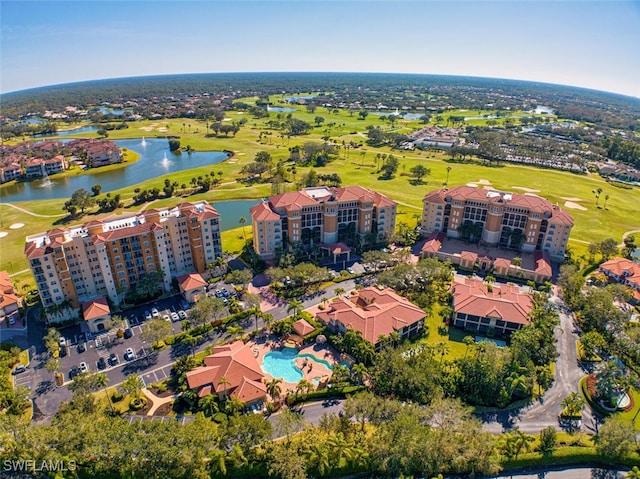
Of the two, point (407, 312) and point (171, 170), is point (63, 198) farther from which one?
point (407, 312)

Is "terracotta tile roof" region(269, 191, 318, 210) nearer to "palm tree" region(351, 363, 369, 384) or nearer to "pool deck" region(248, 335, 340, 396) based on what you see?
"pool deck" region(248, 335, 340, 396)

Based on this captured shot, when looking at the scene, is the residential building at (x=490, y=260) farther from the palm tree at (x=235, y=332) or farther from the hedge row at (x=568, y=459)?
the palm tree at (x=235, y=332)

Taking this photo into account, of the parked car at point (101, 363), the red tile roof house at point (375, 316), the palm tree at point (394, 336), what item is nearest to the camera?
the parked car at point (101, 363)

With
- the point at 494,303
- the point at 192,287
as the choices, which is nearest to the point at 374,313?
the point at 494,303

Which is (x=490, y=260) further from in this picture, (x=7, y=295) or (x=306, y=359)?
(x=7, y=295)

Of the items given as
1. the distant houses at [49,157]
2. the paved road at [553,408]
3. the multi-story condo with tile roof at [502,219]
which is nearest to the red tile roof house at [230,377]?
the paved road at [553,408]

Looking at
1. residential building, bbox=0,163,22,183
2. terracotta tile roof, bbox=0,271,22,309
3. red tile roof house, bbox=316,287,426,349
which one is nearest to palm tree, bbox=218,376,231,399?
red tile roof house, bbox=316,287,426,349
